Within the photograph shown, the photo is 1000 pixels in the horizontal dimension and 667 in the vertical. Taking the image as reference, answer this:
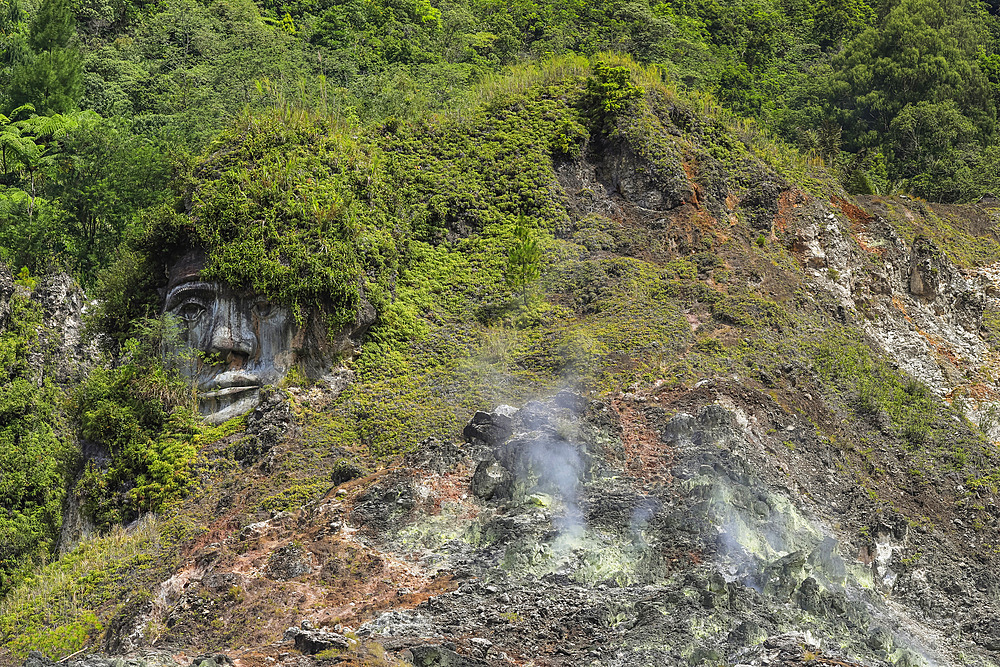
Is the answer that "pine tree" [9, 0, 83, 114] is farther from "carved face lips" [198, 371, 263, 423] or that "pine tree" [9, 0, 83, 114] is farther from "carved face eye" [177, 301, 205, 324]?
"carved face lips" [198, 371, 263, 423]

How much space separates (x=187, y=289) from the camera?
58.8 ft

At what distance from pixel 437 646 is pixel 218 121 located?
1651 centimetres

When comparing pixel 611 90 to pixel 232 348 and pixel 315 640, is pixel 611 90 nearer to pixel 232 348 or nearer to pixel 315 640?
pixel 232 348

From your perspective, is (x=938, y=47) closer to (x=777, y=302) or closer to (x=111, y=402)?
(x=777, y=302)

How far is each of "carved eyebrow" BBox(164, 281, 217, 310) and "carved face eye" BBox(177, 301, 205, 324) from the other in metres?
0.21

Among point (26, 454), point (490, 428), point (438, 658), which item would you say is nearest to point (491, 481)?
point (490, 428)

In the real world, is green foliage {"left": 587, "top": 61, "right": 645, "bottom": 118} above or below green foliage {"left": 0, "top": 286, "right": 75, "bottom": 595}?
above

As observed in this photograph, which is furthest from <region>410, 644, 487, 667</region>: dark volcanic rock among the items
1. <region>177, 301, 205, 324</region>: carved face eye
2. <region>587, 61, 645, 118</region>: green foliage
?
<region>587, 61, 645, 118</region>: green foliage

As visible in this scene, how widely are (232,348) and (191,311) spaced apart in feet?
3.83

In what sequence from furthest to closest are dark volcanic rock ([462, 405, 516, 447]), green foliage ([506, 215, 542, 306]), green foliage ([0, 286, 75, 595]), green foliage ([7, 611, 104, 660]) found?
green foliage ([506, 215, 542, 306]) < green foliage ([0, 286, 75, 595]) < dark volcanic rock ([462, 405, 516, 447]) < green foliage ([7, 611, 104, 660])

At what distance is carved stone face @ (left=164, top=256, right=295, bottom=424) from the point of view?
17234 millimetres

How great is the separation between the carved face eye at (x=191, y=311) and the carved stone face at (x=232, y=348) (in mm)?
17

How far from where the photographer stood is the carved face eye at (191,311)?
17.8 metres

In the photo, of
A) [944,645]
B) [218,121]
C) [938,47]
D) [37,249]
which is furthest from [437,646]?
[938,47]
